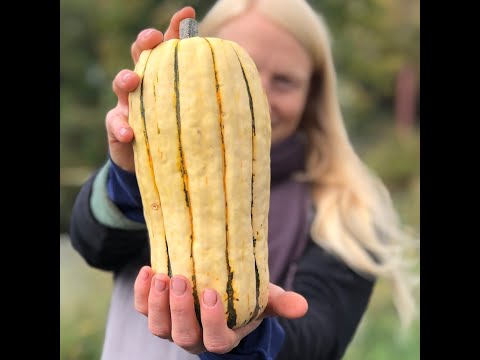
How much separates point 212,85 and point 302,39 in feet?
3.10

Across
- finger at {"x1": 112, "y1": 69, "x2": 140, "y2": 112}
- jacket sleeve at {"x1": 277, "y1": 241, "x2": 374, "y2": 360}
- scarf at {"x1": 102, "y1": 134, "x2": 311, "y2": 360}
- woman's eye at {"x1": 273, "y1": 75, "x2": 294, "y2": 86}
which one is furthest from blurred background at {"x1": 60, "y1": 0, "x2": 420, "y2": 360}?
finger at {"x1": 112, "y1": 69, "x2": 140, "y2": 112}

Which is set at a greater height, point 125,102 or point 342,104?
point 125,102

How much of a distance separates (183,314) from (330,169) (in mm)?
1154

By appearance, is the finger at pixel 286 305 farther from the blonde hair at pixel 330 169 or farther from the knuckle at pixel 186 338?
the blonde hair at pixel 330 169

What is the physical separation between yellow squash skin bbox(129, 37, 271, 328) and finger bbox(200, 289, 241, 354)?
0.02 m

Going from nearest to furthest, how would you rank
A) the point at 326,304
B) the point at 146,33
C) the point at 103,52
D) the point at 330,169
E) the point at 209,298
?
the point at 209,298 < the point at 146,33 < the point at 326,304 < the point at 330,169 < the point at 103,52

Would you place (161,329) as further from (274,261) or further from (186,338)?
(274,261)

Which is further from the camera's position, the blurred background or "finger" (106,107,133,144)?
the blurred background

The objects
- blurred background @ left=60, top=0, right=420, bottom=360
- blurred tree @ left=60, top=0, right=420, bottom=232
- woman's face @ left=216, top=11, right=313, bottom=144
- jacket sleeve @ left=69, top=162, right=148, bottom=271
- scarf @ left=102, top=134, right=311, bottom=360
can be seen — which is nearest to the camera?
jacket sleeve @ left=69, top=162, right=148, bottom=271

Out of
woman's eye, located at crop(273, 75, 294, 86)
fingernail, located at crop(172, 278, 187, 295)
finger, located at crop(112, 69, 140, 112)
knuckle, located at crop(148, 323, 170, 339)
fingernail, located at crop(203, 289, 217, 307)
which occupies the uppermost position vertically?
finger, located at crop(112, 69, 140, 112)

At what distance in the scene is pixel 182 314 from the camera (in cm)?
94

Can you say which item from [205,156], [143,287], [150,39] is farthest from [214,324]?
[150,39]

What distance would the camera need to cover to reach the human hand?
0.94 meters

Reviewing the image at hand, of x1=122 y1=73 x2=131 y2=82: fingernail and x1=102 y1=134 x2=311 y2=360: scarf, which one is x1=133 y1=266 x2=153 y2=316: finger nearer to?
x1=122 y1=73 x2=131 y2=82: fingernail
